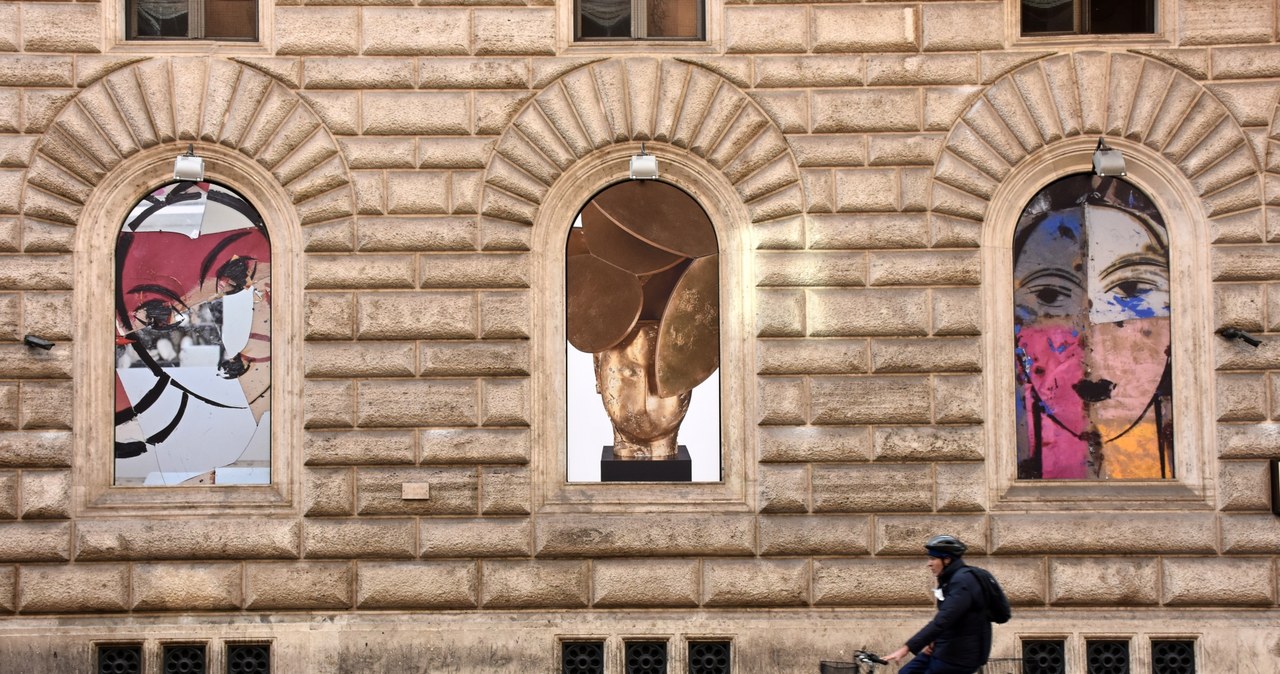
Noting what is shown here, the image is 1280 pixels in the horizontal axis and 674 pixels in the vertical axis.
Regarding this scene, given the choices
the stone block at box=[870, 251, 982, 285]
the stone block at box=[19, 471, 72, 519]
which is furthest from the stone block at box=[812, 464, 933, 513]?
the stone block at box=[19, 471, 72, 519]

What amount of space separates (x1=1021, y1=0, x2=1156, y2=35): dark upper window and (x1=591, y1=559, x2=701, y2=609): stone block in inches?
257

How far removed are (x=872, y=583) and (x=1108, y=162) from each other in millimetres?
4773

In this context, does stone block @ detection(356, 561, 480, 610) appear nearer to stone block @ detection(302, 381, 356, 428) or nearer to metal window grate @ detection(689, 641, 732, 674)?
stone block @ detection(302, 381, 356, 428)

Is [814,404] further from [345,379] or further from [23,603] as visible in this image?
[23,603]

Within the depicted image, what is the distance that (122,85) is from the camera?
1312 cm

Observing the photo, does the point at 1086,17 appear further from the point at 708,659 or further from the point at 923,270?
the point at 708,659


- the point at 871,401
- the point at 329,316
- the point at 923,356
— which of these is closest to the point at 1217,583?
the point at 923,356

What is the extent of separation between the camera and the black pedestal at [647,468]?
13.3 m

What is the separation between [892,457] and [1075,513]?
188cm

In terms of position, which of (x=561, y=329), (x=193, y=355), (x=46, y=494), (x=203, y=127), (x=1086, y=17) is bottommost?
(x=46, y=494)

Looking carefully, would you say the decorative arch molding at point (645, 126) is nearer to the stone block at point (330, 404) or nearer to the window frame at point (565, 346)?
the window frame at point (565, 346)

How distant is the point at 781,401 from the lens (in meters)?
13.0

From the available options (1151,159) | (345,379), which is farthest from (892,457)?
(345,379)

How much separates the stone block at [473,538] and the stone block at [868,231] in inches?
161
